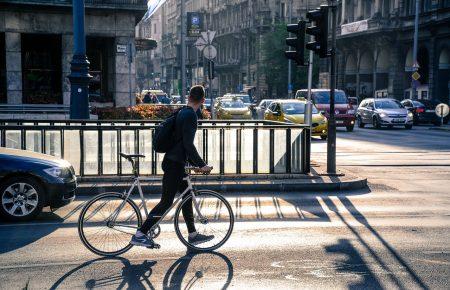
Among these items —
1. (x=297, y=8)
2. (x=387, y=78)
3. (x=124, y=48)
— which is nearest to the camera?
(x=124, y=48)

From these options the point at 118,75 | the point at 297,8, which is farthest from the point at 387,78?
the point at 118,75

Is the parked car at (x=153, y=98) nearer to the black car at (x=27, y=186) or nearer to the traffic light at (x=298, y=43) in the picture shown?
the traffic light at (x=298, y=43)

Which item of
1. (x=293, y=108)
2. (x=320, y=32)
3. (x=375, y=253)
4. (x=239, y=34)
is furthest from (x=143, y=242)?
(x=239, y=34)

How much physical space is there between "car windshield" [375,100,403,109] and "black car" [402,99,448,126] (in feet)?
13.2

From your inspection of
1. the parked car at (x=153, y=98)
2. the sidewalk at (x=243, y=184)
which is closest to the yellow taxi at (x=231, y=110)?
the parked car at (x=153, y=98)

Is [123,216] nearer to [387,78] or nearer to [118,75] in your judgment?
[118,75]

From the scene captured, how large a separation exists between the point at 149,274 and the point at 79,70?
9680 millimetres

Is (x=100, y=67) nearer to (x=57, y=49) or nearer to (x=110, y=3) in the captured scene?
(x=57, y=49)

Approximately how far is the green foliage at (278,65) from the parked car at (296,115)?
38.3 m

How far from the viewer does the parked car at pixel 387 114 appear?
109 ft

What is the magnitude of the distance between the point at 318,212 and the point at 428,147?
1300 centimetres

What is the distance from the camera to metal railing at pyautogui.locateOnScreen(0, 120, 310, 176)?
478 inches

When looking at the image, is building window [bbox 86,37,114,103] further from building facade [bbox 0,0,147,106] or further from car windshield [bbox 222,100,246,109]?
car windshield [bbox 222,100,246,109]

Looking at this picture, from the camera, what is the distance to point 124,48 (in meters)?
21.2
